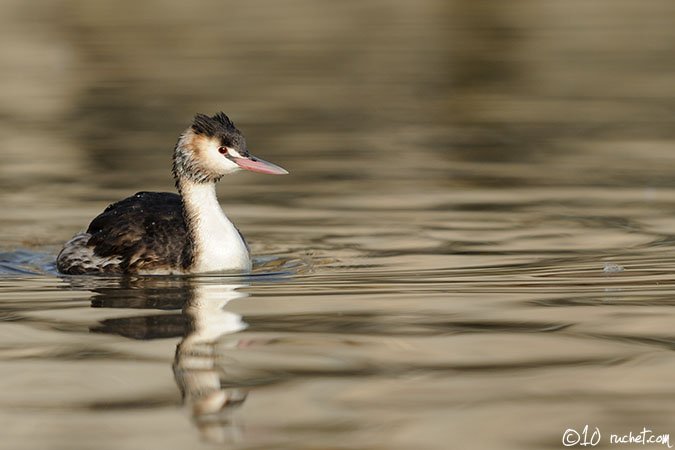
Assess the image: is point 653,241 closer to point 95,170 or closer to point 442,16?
point 95,170

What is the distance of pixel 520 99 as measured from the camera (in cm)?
2255

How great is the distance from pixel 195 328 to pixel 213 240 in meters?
2.40

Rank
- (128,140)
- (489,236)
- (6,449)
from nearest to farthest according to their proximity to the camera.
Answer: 1. (6,449)
2. (489,236)
3. (128,140)

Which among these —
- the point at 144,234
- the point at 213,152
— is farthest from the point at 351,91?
the point at 144,234

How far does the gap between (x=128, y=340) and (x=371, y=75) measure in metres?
17.6

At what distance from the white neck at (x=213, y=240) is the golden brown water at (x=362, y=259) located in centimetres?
21

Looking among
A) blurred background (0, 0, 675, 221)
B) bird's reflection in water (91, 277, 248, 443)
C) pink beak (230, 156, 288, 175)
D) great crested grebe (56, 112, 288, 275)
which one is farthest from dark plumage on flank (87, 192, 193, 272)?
blurred background (0, 0, 675, 221)

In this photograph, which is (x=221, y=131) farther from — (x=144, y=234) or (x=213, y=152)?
(x=144, y=234)

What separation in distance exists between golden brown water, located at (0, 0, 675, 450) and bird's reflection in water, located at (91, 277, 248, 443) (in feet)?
0.09

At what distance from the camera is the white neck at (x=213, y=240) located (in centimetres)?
1112

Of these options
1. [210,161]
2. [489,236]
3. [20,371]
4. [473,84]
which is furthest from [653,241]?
[473,84]

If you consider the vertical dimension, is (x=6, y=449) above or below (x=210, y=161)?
below

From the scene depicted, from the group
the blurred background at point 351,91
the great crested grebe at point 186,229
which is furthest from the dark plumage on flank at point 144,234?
the blurred background at point 351,91

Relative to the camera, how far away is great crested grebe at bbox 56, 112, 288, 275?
11172mm
